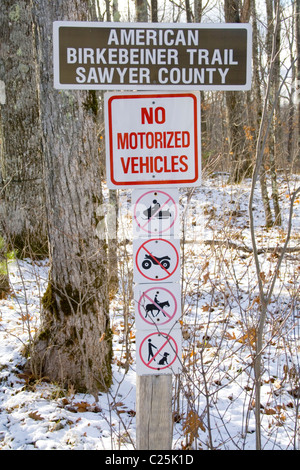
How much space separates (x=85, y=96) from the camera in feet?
10.2

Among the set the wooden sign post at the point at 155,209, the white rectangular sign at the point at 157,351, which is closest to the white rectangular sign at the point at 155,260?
the wooden sign post at the point at 155,209

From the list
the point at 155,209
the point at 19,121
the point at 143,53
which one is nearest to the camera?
the point at 143,53

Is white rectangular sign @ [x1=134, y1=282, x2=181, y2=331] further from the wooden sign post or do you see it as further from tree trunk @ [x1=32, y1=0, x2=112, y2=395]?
tree trunk @ [x1=32, y1=0, x2=112, y2=395]

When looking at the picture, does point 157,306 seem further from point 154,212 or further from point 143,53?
point 143,53

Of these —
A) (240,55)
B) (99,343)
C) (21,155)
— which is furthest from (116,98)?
(21,155)

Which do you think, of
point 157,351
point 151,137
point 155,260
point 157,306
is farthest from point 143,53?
point 157,351

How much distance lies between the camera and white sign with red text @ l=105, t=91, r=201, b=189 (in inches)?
70.9

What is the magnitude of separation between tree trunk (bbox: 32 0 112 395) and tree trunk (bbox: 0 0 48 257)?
2.82 metres

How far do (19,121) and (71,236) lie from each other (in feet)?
11.7

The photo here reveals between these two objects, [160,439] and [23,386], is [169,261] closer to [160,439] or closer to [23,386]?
[160,439]

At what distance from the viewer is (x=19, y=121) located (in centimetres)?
607

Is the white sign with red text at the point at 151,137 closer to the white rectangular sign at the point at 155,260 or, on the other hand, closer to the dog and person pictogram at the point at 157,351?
the white rectangular sign at the point at 155,260

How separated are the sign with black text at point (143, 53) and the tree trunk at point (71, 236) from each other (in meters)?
1.34

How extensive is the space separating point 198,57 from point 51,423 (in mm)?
2442
